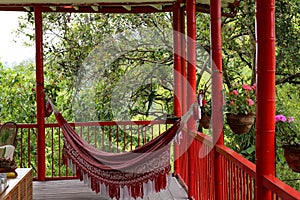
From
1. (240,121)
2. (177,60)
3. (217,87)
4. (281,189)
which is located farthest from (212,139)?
(177,60)

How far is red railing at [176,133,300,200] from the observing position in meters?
2.16

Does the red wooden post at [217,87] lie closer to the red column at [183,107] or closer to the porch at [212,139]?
the porch at [212,139]

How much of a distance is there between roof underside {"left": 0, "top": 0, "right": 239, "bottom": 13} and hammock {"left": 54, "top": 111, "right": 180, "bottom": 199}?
1849 millimetres

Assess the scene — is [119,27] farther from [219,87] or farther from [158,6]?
[219,87]

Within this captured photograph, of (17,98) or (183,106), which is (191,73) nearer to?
(183,106)

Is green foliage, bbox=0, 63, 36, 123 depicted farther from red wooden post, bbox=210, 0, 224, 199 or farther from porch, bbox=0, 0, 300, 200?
red wooden post, bbox=210, 0, 224, 199

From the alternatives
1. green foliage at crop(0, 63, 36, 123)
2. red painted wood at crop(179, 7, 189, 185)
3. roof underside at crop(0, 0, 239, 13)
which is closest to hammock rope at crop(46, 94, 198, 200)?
red painted wood at crop(179, 7, 189, 185)

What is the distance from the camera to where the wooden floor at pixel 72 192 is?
4.80 m

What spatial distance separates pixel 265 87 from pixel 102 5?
359cm

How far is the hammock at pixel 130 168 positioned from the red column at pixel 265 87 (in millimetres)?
1776

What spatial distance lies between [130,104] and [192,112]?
3.99 m

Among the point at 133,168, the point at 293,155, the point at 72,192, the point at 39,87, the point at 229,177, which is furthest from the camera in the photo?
the point at 39,87

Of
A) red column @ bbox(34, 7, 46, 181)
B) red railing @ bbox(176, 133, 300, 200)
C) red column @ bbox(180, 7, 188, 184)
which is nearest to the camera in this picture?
red railing @ bbox(176, 133, 300, 200)

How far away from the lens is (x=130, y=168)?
4.18 metres
